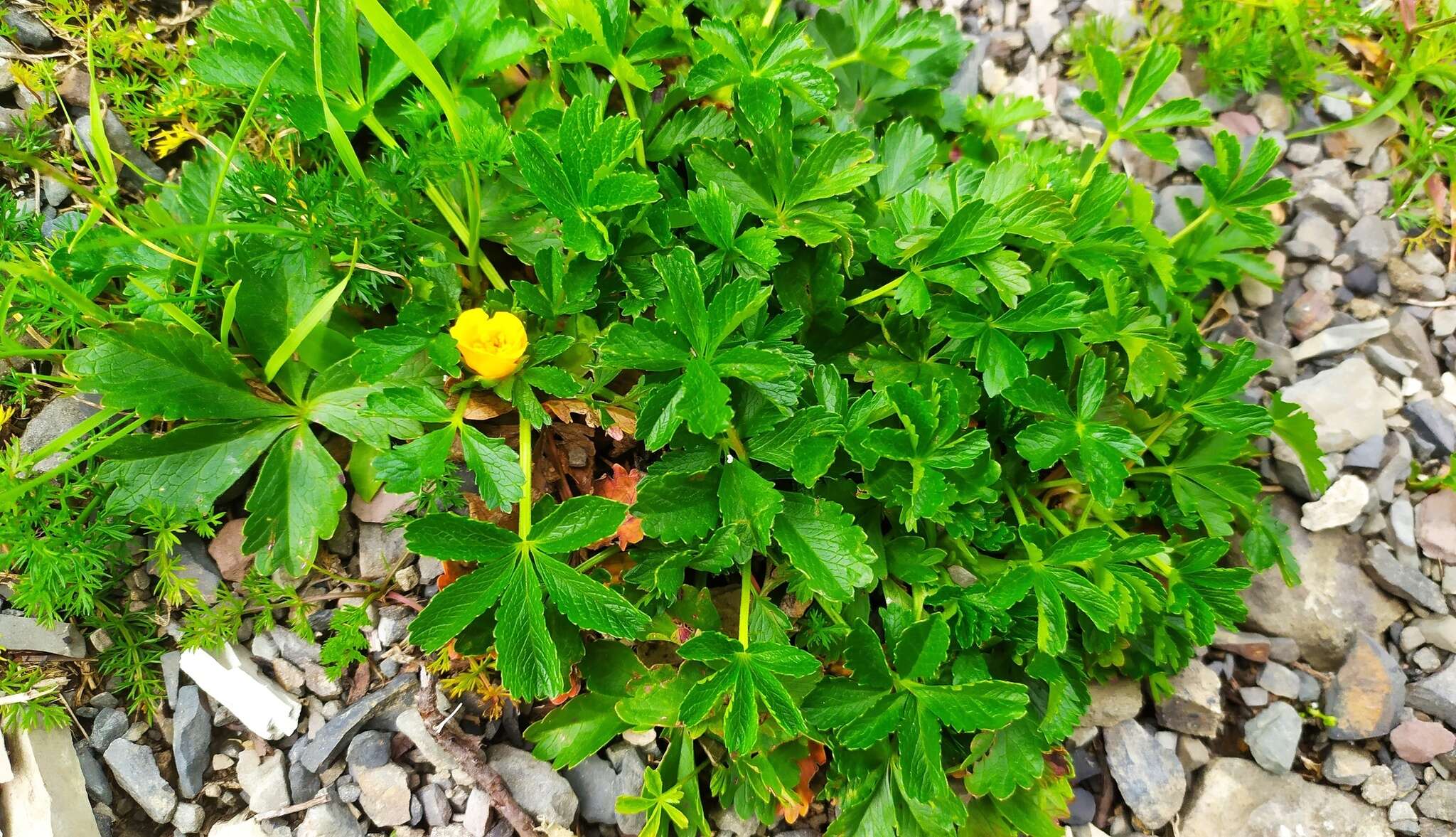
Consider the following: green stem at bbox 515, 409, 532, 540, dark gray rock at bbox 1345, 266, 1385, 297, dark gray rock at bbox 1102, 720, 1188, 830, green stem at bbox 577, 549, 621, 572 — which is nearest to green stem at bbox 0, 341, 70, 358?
green stem at bbox 515, 409, 532, 540

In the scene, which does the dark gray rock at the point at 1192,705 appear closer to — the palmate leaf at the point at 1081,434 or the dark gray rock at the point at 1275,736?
the dark gray rock at the point at 1275,736

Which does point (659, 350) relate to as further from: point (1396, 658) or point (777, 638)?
point (1396, 658)

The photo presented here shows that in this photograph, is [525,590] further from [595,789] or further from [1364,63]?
[1364,63]

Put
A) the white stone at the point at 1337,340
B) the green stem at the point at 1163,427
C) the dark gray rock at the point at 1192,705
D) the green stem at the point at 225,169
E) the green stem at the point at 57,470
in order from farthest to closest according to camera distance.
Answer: the white stone at the point at 1337,340 < the dark gray rock at the point at 1192,705 < the green stem at the point at 1163,427 < the green stem at the point at 225,169 < the green stem at the point at 57,470

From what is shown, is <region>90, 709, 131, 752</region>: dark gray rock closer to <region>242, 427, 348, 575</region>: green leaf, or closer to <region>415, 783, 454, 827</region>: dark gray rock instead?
<region>242, 427, 348, 575</region>: green leaf

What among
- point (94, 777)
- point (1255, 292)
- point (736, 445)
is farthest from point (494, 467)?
point (1255, 292)

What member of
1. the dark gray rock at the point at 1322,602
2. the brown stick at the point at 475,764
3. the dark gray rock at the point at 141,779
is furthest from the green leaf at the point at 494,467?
the dark gray rock at the point at 1322,602
